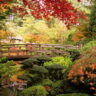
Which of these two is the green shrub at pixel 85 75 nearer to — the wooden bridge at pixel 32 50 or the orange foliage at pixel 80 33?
the wooden bridge at pixel 32 50

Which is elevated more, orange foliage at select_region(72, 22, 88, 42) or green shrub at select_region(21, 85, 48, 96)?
orange foliage at select_region(72, 22, 88, 42)

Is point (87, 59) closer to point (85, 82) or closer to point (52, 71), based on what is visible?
point (85, 82)

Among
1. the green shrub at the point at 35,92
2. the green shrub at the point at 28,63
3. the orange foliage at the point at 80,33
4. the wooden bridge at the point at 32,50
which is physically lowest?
the green shrub at the point at 35,92

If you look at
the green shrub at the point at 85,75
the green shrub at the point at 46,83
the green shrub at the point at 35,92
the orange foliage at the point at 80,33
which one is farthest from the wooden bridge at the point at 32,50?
the green shrub at the point at 85,75

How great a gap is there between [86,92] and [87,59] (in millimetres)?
1317

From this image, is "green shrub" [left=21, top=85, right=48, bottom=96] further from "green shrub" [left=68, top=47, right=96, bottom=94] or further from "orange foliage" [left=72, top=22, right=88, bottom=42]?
"orange foliage" [left=72, top=22, right=88, bottom=42]

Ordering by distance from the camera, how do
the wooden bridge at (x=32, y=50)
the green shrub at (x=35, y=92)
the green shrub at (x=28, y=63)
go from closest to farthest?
the green shrub at (x=35, y=92) → the green shrub at (x=28, y=63) → the wooden bridge at (x=32, y=50)

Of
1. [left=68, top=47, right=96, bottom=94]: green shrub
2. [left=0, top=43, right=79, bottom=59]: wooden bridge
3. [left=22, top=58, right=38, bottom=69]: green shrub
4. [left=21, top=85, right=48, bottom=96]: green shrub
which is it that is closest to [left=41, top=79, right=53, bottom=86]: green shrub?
[left=21, top=85, right=48, bottom=96]: green shrub

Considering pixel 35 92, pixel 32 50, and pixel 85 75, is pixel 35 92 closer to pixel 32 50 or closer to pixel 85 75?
pixel 85 75

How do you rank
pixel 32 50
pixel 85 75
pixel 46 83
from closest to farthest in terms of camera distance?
pixel 85 75 → pixel 46 83 → pixel 32 50

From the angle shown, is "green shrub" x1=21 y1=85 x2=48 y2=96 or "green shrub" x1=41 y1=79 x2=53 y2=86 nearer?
"green shrub" x1=21 y1=85 x2=48 y2=96

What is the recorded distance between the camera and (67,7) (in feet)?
17.7

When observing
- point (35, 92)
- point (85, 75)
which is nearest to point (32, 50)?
point (35, 92)

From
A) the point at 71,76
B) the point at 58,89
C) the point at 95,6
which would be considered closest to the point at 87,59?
the point at 71,76
